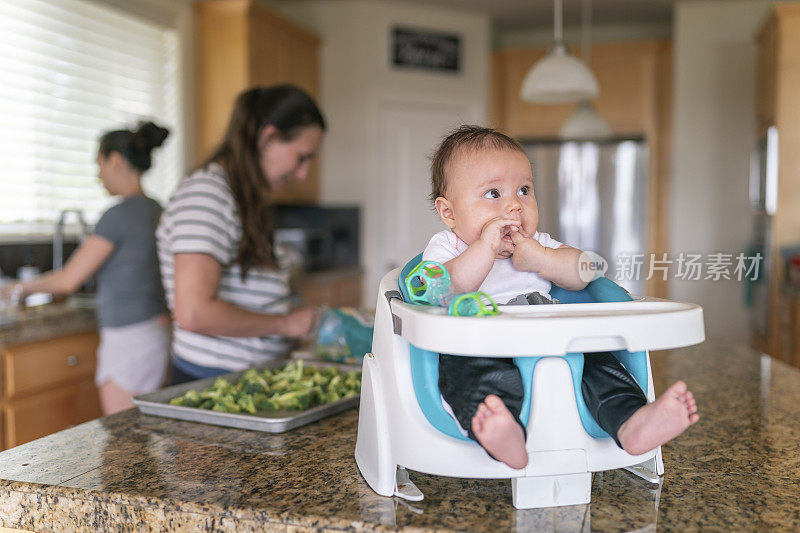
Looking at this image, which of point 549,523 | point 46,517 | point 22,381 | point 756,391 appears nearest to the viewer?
point 549,523

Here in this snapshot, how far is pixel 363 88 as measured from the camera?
507 cm

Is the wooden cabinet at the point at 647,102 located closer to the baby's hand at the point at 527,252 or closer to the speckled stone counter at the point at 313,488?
the speckled stone counter at the point at 313,488

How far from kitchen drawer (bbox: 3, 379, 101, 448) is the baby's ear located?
2059mm

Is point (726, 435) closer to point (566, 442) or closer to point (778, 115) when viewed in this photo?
point (566, 442)

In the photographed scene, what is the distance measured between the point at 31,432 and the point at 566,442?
2321mm

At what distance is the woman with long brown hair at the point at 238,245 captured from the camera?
158 centimetres

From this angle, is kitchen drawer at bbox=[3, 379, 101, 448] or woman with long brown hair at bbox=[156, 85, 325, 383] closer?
woman with long brown hair at bbox=[156, 85, 325, 383]

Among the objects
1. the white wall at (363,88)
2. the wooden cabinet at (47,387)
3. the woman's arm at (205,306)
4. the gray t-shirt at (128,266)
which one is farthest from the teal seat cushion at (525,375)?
the white wall at (363,88)

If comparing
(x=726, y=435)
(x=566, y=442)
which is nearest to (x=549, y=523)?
(x=566, y=442)

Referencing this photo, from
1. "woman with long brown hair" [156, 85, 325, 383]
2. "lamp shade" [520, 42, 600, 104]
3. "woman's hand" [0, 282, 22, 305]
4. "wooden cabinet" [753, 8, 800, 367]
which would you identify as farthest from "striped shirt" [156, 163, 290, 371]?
"wooden cabinet" [753, 8, 800, 367]

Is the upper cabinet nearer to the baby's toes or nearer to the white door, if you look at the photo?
the white door

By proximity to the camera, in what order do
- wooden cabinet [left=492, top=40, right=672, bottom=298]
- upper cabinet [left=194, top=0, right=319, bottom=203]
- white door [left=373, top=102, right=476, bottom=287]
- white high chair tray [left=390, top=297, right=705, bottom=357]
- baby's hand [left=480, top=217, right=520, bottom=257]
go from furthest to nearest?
wooden cabinet [left=492, top=40, right=672, bottom=298], white door [left=373, top=102, right=476, bottom=287], upper cabinet [left=194, top=0, right=319, bottom=203], baby's hand [left=480, top=217, right=520, bottom=257], white high chair tray [left=390, top=297, right=705, bottom=357]

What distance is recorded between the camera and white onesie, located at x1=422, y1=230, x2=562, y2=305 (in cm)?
87

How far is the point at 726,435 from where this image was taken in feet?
3.34
